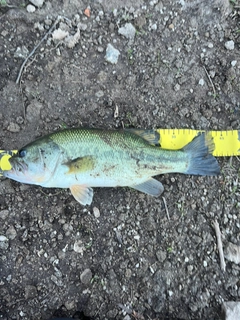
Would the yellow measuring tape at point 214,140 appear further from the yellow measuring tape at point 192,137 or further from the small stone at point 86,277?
the small stone at point 86,277

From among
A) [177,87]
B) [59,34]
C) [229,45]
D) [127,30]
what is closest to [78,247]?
[177,87]

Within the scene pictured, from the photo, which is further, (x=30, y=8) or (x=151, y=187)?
(x=30, y=8)

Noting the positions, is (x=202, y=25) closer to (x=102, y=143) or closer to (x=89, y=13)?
(x=89, y=13)

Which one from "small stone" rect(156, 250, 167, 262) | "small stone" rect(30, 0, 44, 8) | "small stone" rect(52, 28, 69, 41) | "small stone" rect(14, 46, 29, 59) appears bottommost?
"small stone" rect(156, 250, 167, 262)

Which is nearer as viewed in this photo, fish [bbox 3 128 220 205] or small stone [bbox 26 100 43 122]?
fish [bbox 3 128 220 205]

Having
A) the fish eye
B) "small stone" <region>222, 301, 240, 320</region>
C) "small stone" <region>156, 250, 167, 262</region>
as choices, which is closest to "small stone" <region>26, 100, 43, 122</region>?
the fish eye

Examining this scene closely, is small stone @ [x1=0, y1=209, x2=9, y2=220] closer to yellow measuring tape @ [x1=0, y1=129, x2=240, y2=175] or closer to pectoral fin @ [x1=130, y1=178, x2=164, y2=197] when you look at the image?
pectoral fin @ [x1=130, y1=178, x2=164, y2=197]

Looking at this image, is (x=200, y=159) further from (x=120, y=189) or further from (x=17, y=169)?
(x=17, y=169)
